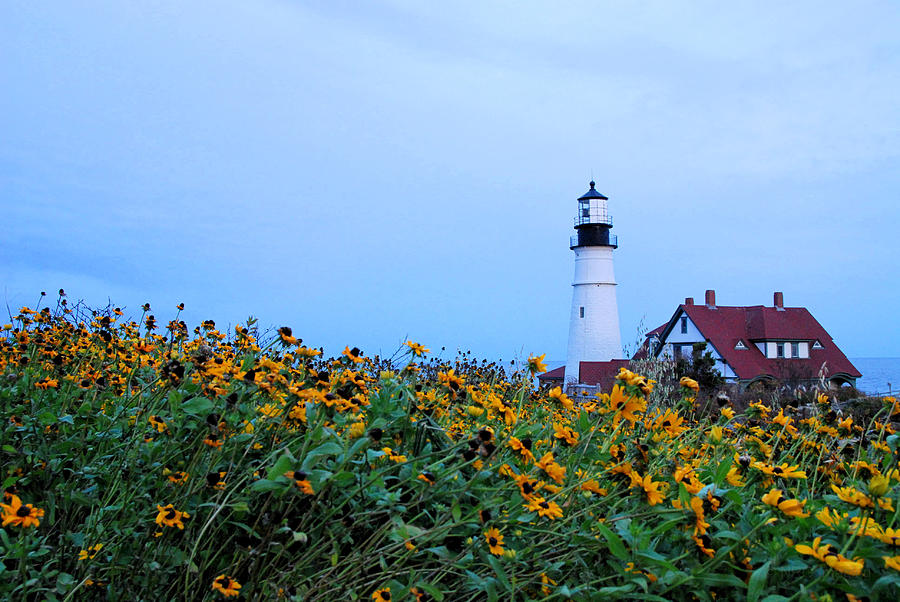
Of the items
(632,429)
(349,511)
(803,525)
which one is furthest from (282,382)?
(803,525)

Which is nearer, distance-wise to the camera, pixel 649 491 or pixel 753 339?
pixel 649 491

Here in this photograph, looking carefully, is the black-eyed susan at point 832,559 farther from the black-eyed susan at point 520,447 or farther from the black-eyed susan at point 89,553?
the black-eyed susan at point 89,553

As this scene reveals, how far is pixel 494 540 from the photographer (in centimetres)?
186

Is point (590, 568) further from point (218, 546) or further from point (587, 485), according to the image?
point (218, 546)

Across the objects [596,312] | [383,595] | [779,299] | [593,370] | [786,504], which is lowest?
[383,595]

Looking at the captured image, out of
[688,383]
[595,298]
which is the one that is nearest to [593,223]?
[595,298]

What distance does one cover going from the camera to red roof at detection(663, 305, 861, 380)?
1151 inches

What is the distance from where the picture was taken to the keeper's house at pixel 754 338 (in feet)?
95.9

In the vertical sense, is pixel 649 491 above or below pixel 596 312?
below

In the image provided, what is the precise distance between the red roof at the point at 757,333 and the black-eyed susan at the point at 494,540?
2887 centimetres

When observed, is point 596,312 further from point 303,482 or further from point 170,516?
point 303,482

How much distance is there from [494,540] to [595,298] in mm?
28078

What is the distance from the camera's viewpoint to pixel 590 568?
2041 millimetres

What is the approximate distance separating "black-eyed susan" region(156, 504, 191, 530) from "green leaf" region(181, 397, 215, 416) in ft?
0.92
